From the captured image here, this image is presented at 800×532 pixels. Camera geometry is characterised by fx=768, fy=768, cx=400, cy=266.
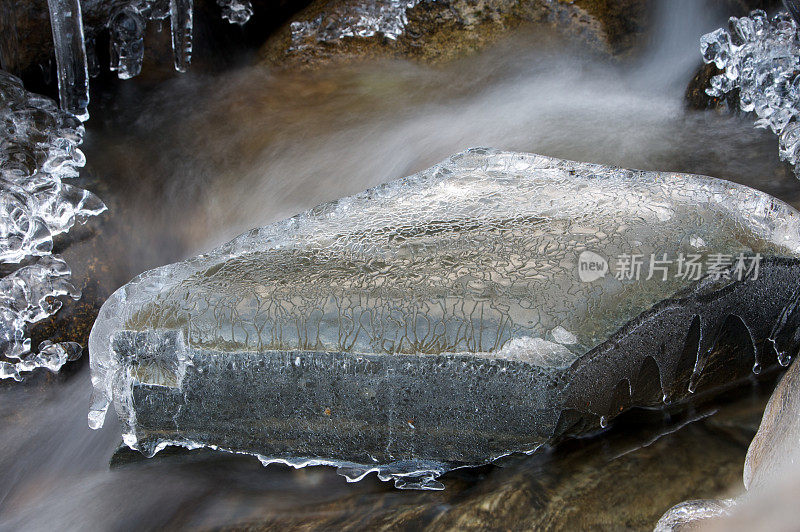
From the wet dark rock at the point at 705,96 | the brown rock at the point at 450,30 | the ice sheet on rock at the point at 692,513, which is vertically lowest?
the ice sheet on rock at the point at 692,513

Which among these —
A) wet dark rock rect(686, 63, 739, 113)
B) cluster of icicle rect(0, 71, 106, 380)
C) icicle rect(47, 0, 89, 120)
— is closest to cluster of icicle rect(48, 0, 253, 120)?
icicle rect(47, 0, 89, 120)

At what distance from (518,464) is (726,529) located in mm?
644

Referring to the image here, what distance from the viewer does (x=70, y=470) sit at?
221cm

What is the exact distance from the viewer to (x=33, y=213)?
2.70m

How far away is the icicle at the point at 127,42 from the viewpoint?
3582mm

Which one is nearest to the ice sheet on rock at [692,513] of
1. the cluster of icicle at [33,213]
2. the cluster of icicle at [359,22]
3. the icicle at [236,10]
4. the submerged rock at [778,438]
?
the submerged rock at [778,438]

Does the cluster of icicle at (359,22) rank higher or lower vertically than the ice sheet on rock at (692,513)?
higher

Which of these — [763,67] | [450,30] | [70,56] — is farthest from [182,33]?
[763,67]

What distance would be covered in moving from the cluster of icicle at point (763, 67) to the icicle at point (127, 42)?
2.56 m

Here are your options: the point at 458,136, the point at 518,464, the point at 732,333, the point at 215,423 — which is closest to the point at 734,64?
the point at 458,136

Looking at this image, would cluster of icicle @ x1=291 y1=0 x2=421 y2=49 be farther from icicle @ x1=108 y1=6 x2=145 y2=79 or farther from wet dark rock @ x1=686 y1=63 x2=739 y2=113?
wet dark rock @ x1=686 y1=63 x2=739 y2=113

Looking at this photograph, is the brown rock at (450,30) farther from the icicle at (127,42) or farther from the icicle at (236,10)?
the icicle at (127,42)

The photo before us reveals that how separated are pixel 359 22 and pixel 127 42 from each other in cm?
111

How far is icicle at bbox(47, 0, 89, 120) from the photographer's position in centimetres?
317
